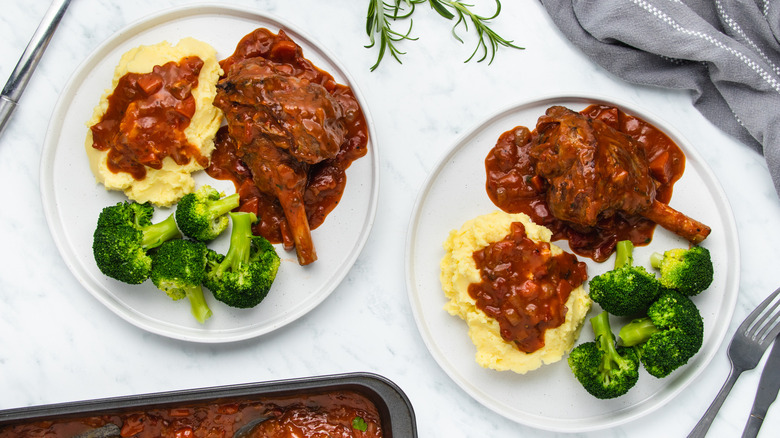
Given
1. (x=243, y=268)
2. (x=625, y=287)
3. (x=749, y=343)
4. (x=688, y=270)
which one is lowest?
(x=243, y=268)

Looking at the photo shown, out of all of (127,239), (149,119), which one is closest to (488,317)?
(127,239)

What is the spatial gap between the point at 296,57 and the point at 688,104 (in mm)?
2798

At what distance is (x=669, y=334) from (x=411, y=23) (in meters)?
2.66

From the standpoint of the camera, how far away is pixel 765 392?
4223mm

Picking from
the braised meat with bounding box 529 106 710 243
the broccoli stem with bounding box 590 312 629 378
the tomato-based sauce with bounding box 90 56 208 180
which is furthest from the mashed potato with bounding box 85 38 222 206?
the broccoli stem with bounding box 590 312 629 378

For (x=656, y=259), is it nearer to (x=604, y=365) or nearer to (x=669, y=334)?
(x=669, y=334)

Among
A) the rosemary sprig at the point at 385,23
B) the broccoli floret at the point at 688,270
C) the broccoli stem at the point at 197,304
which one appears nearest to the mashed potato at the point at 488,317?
the broccoli floret at the point at 688,270

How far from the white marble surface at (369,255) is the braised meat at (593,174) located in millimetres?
563

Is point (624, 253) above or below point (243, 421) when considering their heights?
above

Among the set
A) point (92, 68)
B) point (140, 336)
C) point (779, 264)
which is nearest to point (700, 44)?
point (779, 264)

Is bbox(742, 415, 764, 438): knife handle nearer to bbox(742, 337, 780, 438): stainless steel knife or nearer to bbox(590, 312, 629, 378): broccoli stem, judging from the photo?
bbox(742, 337, 780, 438): stainless steel knife

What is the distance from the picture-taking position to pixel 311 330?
4324 mm

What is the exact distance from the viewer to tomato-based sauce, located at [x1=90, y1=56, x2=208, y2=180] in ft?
12.8

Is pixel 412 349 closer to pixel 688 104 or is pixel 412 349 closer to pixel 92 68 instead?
pixel 688 104
